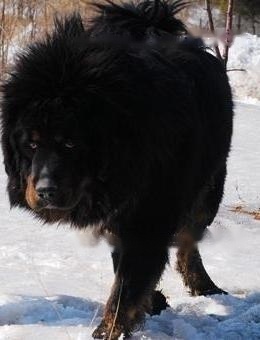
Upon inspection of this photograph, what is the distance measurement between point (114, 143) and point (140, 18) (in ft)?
3.65

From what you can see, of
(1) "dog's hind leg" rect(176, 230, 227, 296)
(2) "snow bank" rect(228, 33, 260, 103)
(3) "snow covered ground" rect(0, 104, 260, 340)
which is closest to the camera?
(3) "snow covered ground" rect(0, 104, 260, 340)

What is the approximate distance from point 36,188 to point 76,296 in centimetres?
91

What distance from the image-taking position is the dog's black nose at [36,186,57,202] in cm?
220

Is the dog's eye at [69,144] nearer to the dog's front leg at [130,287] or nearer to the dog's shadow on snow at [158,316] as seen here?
the dog's front leg at [130,287]

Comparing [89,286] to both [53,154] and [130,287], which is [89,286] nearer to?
[130,287]

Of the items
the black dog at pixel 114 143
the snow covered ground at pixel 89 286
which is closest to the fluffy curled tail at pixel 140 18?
the black dog at pixel 114 143

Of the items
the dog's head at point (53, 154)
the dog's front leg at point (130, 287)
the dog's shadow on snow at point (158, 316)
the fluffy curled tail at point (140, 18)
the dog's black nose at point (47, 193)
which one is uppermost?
the fluffy curled tail at point (140, 18)

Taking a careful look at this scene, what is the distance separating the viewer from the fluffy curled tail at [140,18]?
309cm

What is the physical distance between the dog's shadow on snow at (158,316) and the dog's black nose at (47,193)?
1.75 ft

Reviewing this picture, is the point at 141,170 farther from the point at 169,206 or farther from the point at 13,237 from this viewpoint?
the point at 13,237

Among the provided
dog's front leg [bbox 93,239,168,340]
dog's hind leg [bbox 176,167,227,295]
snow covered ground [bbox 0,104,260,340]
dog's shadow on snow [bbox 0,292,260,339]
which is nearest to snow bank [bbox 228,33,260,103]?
snow covered ground [bbox 0,104,260,340]

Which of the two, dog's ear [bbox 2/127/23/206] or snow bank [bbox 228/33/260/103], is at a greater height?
snow bank [bbox 228/33/260/103]

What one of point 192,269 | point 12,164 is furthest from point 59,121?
point 192,269

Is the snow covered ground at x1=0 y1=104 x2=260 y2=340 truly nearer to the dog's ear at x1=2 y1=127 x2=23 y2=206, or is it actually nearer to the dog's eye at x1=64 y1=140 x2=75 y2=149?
the dog's ear at x1=2 y1=127 x2=23 y2=206
